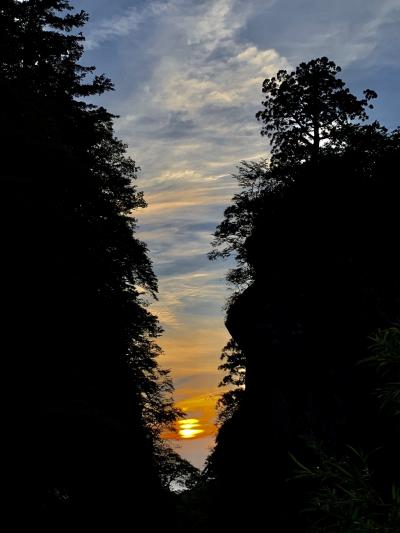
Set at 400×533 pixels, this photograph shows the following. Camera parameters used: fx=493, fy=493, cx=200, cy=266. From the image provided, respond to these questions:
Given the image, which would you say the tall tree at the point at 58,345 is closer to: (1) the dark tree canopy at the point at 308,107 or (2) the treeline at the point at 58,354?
(2) the treeline at the point at 58,354

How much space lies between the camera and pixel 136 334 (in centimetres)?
1991

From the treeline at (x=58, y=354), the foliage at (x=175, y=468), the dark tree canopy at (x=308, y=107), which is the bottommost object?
the foliage at (x=175, y=468)

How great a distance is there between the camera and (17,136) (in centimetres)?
1188

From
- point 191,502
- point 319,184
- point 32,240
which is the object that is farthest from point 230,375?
point 32,240

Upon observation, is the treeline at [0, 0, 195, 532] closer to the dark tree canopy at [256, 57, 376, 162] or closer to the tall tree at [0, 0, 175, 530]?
the tall tree at [0, 0, 175, 530]

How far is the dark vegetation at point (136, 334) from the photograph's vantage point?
35.5ft

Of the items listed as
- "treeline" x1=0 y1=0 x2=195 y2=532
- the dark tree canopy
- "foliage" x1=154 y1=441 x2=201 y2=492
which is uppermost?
the dark tree canopy

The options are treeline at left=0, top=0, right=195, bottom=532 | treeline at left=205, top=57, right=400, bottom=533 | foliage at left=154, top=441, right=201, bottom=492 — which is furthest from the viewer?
foliage at left=154, top=441, right=201, bottom=492

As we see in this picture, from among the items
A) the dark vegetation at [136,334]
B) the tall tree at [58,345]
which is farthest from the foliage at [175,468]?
the tall tree at [58,345]

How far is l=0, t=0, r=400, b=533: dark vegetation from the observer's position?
35.5 feet

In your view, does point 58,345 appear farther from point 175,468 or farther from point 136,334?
point 175,468

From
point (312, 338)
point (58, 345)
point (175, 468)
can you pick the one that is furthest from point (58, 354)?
point (175, 468)

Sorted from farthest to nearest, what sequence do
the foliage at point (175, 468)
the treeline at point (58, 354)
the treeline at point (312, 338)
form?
1. the foliage at point (175, 468)
2. the treeline at point (312, 338)
3. the treeline at point (58, 354)

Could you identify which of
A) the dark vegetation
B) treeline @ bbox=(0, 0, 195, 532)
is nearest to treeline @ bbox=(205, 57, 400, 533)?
the dark vegetation
